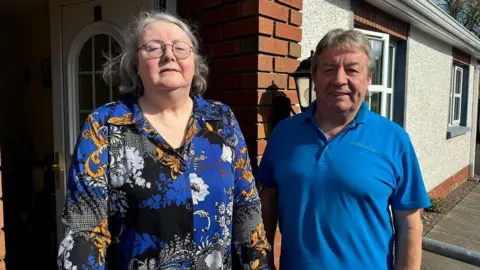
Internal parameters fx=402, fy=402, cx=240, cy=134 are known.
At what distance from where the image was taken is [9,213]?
13.8 feet

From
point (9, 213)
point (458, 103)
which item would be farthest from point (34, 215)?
point (458, 103)

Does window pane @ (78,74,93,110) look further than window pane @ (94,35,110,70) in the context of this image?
Yes

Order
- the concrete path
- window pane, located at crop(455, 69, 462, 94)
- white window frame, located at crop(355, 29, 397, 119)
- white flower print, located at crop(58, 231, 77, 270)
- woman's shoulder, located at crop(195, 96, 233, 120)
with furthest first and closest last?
window pane, located at crop(455, 69, 462, 94) → the concrete path → white window frame, located at crop(355, 29, 397, 119) → woman's shoulder, located at crop(195, 96, 233, 120) → white flower print, located at crop(58, 231, 77, 270)

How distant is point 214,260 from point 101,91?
175cm

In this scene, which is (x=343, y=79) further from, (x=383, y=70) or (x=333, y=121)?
(x=383, y=70)

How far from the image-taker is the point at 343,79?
5.25 feet

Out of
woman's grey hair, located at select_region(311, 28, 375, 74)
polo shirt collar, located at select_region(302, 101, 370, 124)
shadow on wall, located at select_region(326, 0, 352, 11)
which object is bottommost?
polo shirt collar, located at select_region(302, 101, 370, 124)

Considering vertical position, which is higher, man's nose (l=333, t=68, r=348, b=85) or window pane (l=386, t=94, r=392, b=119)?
man's nose (l=333, t=68, r=348, b=85)

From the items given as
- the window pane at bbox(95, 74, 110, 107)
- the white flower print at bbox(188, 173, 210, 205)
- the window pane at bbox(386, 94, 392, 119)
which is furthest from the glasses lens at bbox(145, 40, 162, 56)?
the window pane at bbox(386, 94, 392, 119)

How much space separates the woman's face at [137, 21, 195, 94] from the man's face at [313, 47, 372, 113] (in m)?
0.56

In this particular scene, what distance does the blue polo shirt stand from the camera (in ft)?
5.15

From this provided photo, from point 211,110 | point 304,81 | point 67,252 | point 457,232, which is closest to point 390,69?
point 457,232

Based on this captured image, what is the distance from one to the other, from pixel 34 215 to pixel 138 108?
3305mm

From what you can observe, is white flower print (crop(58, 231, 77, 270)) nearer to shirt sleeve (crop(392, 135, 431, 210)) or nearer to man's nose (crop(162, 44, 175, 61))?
man's nose (crop(162, 44, 175, 61))
